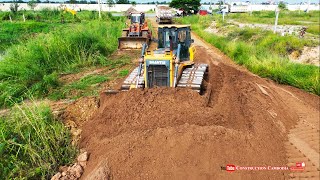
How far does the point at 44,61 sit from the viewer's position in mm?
11062

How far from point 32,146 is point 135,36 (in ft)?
41.7

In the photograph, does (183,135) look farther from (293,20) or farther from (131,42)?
(293,20)

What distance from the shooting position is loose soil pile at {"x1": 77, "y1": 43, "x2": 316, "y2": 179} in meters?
4.86

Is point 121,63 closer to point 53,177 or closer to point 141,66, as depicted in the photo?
point 141,66

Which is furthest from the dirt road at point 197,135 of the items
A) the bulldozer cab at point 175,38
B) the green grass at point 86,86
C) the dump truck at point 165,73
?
the bulldozer cab at point 175,38

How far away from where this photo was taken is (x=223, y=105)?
7.48 meters

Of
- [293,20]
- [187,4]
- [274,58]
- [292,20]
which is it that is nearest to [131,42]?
[274,58]

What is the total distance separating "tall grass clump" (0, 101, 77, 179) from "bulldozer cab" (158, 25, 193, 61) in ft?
15.1

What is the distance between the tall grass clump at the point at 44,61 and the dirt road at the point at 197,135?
2875 mm

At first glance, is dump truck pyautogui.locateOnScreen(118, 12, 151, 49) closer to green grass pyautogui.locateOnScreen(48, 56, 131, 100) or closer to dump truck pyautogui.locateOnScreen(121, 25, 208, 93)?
green grass pyautogui.locateOnScreen(48, 56, 131, 100)

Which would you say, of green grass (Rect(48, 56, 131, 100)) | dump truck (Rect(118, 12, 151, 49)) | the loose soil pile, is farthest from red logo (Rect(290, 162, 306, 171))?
dump truck (Rect(118, 12, 151, 49))

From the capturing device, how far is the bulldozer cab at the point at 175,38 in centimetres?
914

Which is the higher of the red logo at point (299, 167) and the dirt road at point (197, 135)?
the dirt road at point (197, 135)

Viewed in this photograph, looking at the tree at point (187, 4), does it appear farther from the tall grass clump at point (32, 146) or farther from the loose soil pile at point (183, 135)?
the tall grass clump at point (32, 146)
